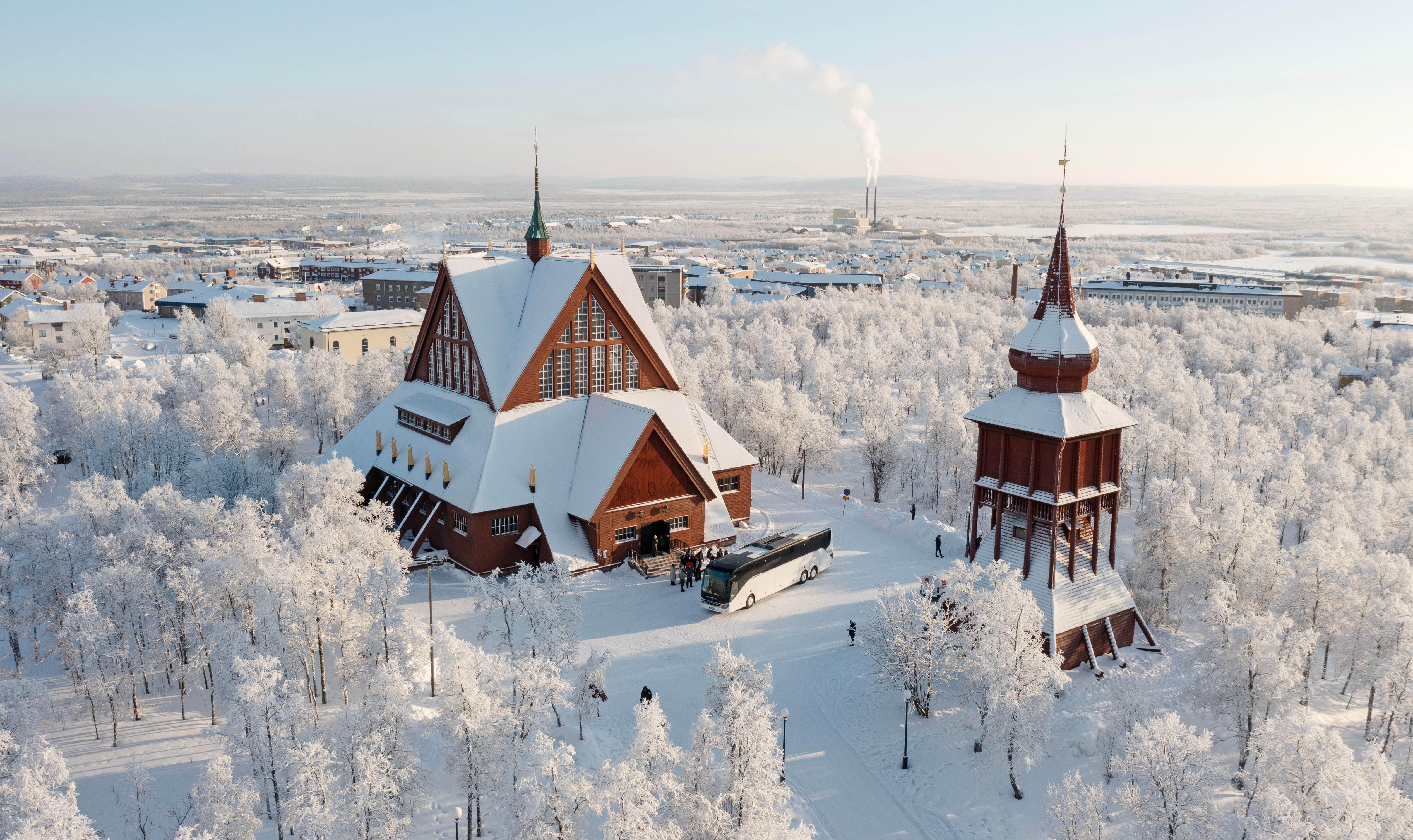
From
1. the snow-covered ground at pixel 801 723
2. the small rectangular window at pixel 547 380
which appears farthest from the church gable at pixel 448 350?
the snow-covered ground at pixel 801 723

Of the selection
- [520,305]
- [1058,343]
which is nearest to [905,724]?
[1058,343]

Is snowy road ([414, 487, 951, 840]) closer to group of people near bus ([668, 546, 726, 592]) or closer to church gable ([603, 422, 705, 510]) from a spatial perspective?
group of people near bus ([668, 546, 726, 592])

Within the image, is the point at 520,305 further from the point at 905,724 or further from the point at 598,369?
the point at 905,724

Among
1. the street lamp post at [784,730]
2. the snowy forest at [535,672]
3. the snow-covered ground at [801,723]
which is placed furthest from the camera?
the street lamp post at [784,730]

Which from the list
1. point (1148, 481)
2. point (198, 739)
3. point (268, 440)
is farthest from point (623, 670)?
point (1148, 481)

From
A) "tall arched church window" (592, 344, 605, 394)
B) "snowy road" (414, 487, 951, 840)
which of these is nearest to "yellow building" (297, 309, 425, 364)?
"tall arched church window" (592, 344, 605, 394)

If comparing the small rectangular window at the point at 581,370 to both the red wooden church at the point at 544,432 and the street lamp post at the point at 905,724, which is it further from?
the street lamp post at the point at 905,724
